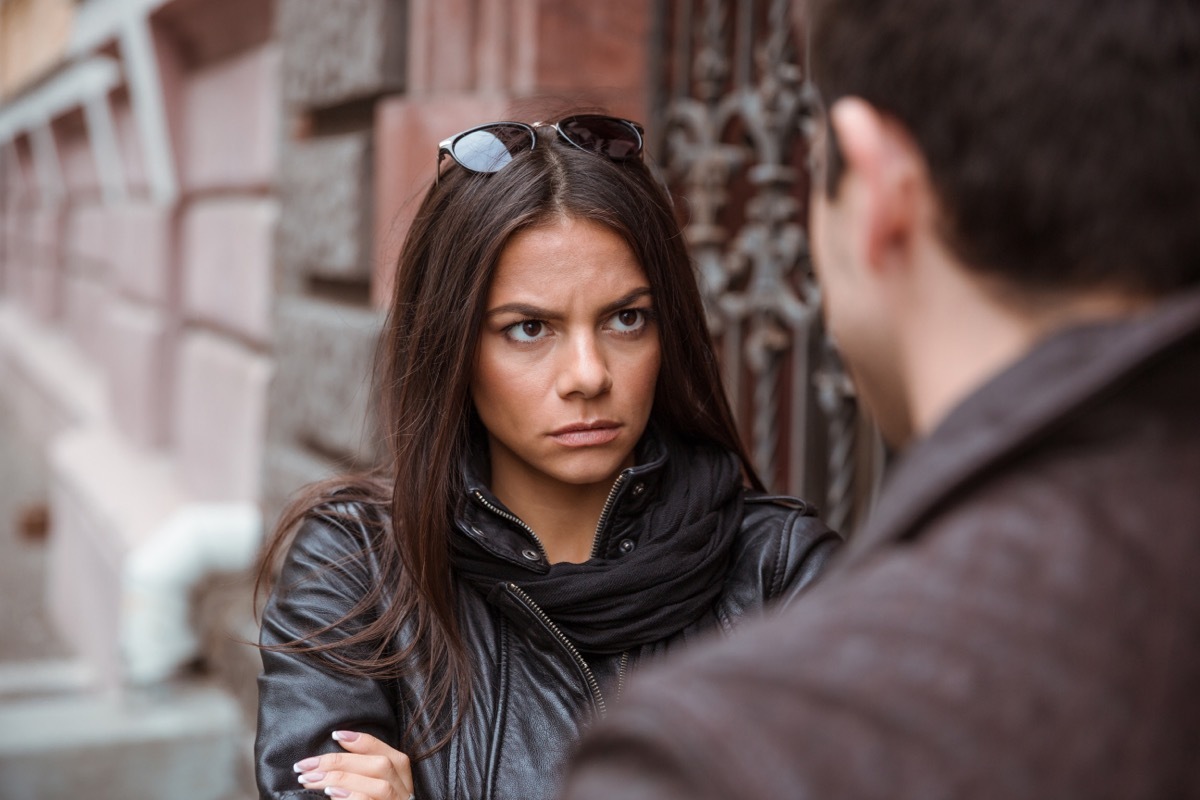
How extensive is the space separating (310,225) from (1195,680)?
3714 millimetres

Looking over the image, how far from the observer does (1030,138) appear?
85 cm

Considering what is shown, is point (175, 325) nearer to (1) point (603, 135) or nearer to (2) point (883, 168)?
(1) point (603, 135)

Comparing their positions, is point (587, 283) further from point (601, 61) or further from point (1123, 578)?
point (601, 61)

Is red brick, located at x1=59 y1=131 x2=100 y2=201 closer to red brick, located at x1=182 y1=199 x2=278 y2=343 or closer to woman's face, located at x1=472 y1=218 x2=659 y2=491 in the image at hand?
red brick, located at x1=182 y1=199 x2=278 y2=343

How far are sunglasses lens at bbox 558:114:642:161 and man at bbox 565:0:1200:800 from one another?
3.25 feet

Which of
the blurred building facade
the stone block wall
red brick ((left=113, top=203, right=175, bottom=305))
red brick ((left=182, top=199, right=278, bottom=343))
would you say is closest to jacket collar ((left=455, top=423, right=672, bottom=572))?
the blurred building facade

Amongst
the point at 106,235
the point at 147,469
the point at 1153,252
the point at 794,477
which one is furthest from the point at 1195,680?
the point at 106,235

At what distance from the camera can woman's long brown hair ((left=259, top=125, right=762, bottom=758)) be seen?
181 centimetres

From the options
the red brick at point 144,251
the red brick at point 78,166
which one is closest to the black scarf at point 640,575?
the red brick at point 144,251

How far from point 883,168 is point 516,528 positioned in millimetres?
1006

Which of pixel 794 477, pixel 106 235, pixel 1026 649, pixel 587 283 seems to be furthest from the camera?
pixel 106 235

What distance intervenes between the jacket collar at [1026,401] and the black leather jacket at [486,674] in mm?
954

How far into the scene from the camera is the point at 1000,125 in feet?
2.81

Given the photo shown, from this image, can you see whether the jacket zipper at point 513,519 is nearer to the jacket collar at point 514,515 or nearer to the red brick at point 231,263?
the jacket collar at point 514,515
